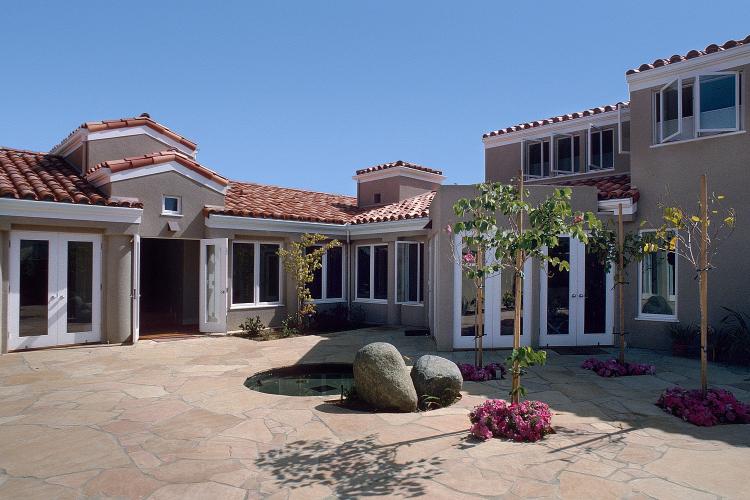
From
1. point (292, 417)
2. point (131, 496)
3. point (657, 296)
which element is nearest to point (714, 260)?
point (657, 296)

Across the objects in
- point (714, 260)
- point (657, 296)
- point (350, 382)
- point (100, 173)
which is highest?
point (100, 173)

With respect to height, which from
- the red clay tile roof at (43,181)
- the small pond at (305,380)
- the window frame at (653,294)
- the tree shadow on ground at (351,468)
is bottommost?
the small pond at (305,380)

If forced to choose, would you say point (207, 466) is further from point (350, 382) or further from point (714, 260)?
point (714, 260)

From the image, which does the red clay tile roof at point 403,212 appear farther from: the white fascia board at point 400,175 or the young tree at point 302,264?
the young tree at point 302,264

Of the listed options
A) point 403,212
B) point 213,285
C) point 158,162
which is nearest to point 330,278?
point 403,212

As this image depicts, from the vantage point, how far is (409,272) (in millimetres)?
16453

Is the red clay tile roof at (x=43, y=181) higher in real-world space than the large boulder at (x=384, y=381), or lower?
higher

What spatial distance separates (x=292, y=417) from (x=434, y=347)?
5.99m

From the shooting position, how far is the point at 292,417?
23.0 ft

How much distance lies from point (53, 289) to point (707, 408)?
1357 cm

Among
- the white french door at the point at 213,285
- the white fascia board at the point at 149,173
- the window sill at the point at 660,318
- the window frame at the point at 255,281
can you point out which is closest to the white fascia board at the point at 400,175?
the window frame at the point at 255,281

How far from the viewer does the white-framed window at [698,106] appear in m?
11.4

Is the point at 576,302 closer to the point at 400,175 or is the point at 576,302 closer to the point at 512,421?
the point at 512,421

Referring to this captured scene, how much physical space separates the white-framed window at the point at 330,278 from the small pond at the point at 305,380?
6651 millimetres
